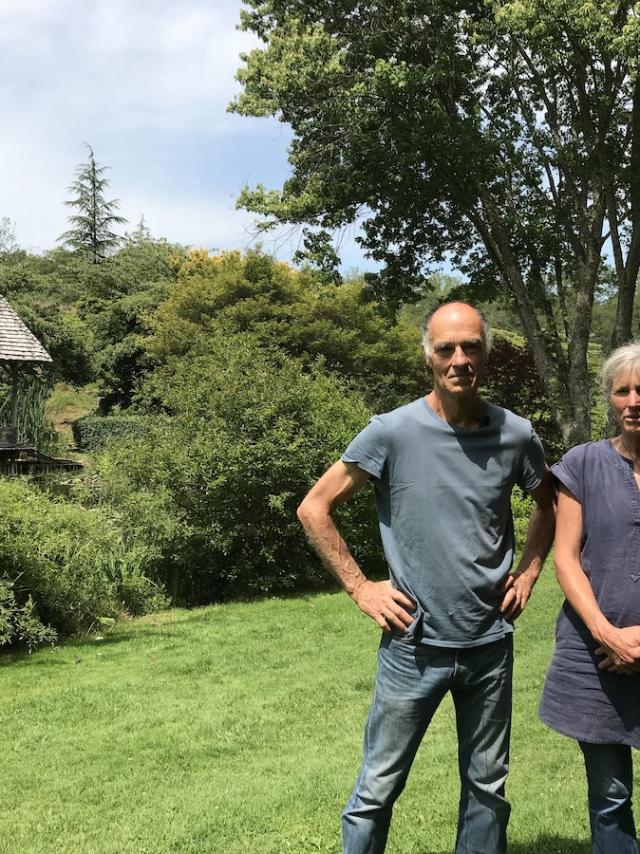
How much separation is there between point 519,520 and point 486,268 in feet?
19.9

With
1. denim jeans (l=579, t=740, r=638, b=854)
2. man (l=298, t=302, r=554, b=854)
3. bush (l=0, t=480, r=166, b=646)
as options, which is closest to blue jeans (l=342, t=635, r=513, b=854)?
man (l=298, t=302, r=554, b=854)

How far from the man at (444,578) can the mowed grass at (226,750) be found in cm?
97

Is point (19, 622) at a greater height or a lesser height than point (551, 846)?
lesser

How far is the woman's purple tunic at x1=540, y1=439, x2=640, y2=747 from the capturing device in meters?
2.16

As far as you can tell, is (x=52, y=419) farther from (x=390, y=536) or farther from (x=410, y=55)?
(x=390, y=536)

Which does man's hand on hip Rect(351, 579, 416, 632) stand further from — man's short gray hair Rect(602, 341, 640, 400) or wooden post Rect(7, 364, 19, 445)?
wooden post Rect(7, 364, 19, 445)

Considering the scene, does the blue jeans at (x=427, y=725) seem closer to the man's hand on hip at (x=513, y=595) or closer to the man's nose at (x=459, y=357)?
the man's hand on hip at (x=513, y=595)

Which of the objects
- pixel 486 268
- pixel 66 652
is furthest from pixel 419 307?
pixel 66 652

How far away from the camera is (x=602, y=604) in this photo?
7.17 ft

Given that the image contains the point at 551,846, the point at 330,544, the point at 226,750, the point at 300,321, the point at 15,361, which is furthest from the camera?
the point at 300,321

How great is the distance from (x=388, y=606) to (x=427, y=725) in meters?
0.38

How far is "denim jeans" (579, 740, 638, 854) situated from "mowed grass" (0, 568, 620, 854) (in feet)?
2.73

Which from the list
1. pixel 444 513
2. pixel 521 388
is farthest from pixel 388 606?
Answer: pixel 521 388

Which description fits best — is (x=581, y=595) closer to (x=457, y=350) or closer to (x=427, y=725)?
(x=427, y=725)
